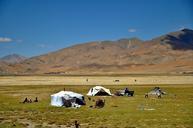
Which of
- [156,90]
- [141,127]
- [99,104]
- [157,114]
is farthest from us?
[156,90]

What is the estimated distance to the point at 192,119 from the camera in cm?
3309

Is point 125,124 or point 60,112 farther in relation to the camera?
point 60,112

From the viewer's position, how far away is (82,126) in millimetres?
30234

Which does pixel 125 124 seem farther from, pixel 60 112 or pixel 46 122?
pixel 60 112

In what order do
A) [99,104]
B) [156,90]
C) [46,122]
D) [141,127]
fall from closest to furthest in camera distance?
[141,127] < [46,122] < [99,104] < [156,90]

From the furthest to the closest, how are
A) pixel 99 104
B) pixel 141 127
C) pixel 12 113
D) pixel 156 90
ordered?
pixel 156 90 < pixel 99 104 < pixel 12 113 < pixel 141 127

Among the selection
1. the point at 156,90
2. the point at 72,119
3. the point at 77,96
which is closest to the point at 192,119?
the point at 72,119

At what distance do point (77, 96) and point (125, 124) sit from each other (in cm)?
1692

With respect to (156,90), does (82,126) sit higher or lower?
lower

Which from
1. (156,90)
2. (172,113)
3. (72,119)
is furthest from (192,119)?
(156,90)

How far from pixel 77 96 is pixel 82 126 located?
1688 cm

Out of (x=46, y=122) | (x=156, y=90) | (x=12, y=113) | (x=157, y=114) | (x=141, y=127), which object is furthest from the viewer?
(x=156, y=90)

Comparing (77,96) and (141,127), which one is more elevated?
(77,96)

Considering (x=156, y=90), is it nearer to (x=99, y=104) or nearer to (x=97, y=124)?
(x=99, y=104)
